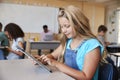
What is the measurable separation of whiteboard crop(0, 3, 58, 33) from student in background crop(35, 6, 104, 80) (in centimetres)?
553

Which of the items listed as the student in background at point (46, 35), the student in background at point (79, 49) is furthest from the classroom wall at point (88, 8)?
the student in background at point (79, 49)

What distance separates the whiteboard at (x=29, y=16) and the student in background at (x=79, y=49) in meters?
5.53

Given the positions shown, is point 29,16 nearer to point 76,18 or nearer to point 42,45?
point 42,45

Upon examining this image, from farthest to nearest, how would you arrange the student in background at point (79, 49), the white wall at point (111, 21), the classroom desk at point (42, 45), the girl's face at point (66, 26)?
the white wall at point (111, 21) → the classroom desk at point (42, 45) → the girl's face at point (66, 26) → the student in background at point (79, 49)

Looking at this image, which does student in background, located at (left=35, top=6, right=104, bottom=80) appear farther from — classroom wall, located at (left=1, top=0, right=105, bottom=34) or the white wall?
the white wall

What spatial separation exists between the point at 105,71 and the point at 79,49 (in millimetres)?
219

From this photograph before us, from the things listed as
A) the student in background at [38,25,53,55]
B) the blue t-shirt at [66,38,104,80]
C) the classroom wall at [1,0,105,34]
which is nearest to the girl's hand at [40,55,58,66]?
the blue t-shirt at [66,38,104,80]

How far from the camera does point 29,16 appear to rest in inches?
268

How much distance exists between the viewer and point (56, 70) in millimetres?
1096

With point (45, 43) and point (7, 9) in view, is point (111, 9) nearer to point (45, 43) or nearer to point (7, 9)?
point (45, 43)

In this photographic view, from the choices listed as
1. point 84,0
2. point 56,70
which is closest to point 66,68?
point 56,70

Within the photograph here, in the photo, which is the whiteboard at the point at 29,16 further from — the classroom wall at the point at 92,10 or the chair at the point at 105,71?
the chair at the point at 105,71

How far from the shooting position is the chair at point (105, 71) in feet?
3.63

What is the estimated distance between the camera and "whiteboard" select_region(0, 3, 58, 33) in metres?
6.46
